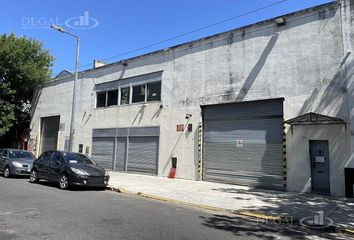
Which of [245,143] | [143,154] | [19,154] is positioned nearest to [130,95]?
[143,154]

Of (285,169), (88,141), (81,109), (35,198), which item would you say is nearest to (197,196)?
(285,169)

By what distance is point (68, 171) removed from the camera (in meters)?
13.4

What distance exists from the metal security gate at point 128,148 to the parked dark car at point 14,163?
539 cm

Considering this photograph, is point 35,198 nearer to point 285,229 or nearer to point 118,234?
point 118,234

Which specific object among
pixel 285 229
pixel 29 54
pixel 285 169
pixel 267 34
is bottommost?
pixel 285 229

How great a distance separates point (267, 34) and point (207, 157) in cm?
661

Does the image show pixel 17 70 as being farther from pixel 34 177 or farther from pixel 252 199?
pixel 252 199

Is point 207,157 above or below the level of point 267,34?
below

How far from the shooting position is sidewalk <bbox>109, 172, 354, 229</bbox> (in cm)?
976

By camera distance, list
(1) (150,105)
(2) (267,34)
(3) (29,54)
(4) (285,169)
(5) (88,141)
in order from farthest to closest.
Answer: (3) (29,54) < (5) (88,141) < (1) (150,105) < (2) (267,34) < (4) (285,169)

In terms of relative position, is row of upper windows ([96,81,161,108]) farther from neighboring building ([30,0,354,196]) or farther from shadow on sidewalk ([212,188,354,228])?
shadow on sidewalk ([212,188,354,228])

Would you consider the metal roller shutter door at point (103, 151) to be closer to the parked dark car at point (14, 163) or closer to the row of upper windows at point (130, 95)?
the row of upper windows at point (130, 95)

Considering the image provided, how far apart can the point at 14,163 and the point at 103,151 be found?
6883 millimetres

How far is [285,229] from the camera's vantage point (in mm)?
7973
